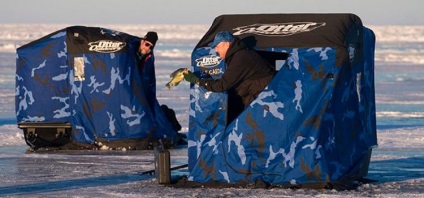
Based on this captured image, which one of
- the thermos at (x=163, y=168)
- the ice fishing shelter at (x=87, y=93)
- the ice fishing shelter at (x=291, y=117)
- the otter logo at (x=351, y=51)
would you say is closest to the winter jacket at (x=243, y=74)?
the ice fishing shelter at (x=291, y=117)

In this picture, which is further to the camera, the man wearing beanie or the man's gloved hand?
the man wearing beanie

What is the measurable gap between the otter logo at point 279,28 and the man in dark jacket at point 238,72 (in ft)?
1.25

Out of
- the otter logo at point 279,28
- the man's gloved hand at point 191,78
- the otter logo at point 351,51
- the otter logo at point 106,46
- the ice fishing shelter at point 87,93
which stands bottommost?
the ice fishing shelter at point 87,93

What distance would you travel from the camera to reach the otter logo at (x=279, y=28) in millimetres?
11984

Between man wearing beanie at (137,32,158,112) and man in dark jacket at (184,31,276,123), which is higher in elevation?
man in dark jacket at (184,31,276,123)

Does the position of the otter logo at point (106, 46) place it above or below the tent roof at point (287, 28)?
below

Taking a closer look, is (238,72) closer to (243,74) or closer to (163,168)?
(243,74)

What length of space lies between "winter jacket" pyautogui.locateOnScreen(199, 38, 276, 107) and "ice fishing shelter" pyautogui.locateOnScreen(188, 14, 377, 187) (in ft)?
0.50

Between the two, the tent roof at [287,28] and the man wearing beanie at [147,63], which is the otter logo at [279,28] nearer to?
the tent roof at [287,28]

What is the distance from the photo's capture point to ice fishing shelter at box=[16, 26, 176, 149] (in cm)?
1590

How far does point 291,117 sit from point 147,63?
16.5ft

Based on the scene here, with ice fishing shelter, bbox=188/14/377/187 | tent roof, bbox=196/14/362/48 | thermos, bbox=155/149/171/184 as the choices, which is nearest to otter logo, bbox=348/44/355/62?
ice fishing shelter, bbox=188/14/377/187

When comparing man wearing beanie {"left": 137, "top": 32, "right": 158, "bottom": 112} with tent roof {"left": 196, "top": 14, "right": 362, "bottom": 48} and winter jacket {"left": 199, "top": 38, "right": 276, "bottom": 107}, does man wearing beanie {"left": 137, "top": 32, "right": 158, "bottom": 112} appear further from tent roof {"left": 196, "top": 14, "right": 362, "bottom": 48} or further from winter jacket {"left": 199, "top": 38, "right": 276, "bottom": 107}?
winter jacket {"left": 199, "top": 38, "right": 276, "bottom": 107}

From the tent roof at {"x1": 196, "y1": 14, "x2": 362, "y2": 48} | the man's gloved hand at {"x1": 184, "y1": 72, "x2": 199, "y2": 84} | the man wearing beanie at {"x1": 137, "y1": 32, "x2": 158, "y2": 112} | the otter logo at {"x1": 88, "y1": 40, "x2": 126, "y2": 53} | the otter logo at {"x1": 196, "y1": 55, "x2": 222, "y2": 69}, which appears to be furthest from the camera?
the man wearing beanie at {"x1": 137, "y1": 32, "x2": 158, "y2": 112}
